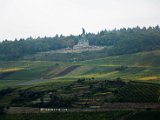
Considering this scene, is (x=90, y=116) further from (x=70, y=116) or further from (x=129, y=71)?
(x=129, y=71)

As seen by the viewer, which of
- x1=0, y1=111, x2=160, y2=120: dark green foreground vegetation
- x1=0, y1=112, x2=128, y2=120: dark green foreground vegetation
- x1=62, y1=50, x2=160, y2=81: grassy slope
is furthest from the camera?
x1=62, y1=50, x2=160, y2=81: grassy slope

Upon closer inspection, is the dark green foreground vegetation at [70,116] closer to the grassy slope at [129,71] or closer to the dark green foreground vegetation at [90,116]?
the dark green foreground vegetation at [90,116]

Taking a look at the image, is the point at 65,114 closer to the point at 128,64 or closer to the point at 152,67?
the point at 152,67

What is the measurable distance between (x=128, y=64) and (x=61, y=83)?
54.1m

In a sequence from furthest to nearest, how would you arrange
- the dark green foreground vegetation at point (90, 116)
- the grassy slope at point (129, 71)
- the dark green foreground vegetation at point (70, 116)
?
the grassy slope at point (129, 71) < the dark green foreground vegetation at point (70, 116) < the dark green foreground vegetation at point (90, 116)

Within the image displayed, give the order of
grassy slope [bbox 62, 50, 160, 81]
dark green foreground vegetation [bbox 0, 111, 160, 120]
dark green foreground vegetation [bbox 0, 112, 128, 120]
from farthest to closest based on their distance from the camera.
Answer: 1. grassy slope [bbox 62, 50, 160, 81]
2. dark green foreground vegetation [bbox 0, 112, 128, 120]
3. dark green foreground vegetation [bbox 0, 111, 160, 120]

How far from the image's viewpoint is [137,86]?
13462cm

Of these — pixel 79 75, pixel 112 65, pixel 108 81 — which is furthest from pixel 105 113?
pixel 112 65

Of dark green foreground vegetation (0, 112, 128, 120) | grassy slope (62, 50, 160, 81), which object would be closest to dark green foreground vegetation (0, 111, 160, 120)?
dark green foreground vegetation (0, 112, 128, 120)

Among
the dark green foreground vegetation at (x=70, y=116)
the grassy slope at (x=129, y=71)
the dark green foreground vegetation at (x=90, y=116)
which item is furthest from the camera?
the grassy slope at (x=129, y=71)

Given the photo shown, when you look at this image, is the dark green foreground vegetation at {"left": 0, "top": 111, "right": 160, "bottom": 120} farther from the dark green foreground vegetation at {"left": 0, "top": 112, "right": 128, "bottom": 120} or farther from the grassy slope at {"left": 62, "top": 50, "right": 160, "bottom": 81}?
the grassy slope at {"left": 62, "top": 50, "right": 160, "bottom": 81}

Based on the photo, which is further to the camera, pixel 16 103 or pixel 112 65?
pixel 112 65

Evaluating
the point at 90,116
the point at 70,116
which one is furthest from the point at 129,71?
the point at 90,116

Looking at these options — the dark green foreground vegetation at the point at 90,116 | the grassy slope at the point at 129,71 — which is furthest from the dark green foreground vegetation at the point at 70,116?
the grassy slope at the point at 129,71
